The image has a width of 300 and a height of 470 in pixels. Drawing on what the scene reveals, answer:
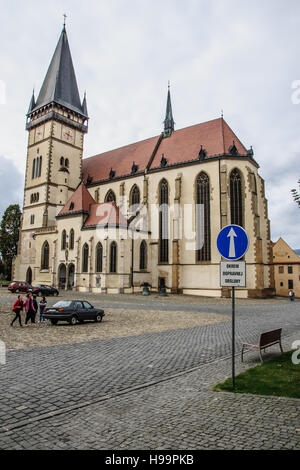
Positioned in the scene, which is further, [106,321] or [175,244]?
[175,244]

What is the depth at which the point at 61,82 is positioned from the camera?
47.2 m

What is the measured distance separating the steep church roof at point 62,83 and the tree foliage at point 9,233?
17.9m

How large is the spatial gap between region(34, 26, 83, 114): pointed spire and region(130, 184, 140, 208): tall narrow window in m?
16.7

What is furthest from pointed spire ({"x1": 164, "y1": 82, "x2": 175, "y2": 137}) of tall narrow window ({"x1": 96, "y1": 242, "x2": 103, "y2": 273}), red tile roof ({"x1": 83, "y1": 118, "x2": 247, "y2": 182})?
tall narrow window ({"x1": 96, "y1": 242, "x2": 103, "y2": 273})

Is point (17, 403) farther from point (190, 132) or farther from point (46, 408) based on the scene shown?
point (190, 132)

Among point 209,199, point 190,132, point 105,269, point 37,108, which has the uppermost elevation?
point 37,108

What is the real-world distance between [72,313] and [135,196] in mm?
28769

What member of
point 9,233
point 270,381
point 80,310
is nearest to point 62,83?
point 9,233

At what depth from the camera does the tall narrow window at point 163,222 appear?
125 feet

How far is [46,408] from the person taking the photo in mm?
4891

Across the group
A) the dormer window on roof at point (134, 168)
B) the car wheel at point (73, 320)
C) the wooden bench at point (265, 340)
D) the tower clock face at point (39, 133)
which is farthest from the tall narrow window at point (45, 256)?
the wooden bench at point (265, 340)

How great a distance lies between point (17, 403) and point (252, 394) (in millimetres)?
3822

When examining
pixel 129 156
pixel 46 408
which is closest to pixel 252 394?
pixel 46 408

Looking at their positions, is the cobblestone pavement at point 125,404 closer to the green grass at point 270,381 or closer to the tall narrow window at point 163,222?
the green grass at point 270,381
